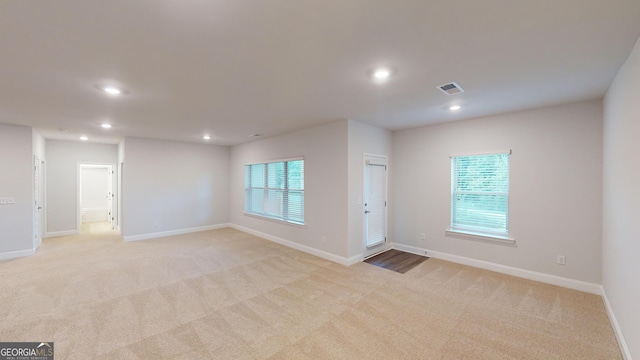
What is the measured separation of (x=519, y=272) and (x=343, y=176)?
3.07m

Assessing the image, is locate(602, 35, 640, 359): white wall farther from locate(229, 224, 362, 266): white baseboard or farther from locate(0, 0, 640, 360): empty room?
locate(229, 224, 362, 266): white baseboard

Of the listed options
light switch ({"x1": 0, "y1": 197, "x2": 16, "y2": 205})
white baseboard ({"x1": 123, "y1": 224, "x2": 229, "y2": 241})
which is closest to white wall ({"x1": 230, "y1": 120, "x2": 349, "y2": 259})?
white baseboard ({"x1": 123, "y1": 224, "x2": 229, "y2": 241})

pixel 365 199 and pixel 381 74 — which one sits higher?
pixel 381 74

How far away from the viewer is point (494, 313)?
9.27ft

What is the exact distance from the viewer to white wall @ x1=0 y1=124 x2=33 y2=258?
15.6ft

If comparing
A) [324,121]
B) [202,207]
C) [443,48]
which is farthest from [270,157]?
[443,48]

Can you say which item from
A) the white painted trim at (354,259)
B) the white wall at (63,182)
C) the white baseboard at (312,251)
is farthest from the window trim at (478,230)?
the white wall at (63,182)

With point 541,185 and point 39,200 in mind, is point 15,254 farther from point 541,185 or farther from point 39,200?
point 541,185

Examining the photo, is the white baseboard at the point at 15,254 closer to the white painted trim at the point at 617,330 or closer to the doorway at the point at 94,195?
the doorway at the point at 94,195

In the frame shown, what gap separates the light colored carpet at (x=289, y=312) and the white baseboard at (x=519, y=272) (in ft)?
0.49

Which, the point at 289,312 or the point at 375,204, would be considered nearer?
the point at 289,312

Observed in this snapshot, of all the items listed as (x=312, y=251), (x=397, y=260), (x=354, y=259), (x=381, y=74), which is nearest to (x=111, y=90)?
(x=381, y=74)

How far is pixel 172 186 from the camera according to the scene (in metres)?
6.72

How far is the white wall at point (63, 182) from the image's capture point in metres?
6.49
